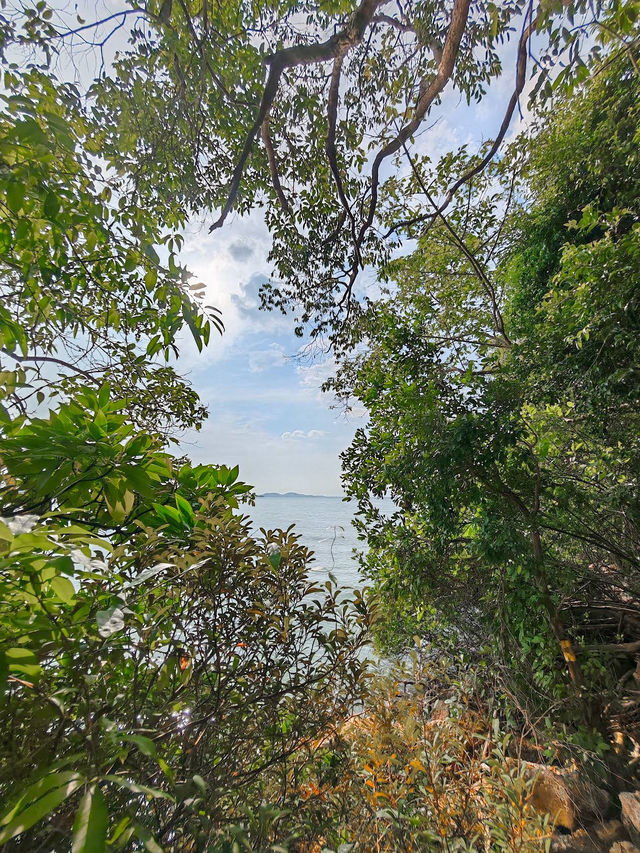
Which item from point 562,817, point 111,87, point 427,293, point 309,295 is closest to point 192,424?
point 309,295

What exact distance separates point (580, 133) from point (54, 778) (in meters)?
6.44

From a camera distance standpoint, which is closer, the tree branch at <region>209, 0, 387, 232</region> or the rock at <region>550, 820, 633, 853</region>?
the rock at <region>550, 820, 633, 853</region>

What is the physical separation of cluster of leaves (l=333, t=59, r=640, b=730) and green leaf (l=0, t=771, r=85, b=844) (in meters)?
2.27

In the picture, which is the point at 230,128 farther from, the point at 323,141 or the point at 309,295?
the point at 309,295

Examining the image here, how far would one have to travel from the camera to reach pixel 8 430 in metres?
0.71

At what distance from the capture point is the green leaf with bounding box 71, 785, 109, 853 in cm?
30

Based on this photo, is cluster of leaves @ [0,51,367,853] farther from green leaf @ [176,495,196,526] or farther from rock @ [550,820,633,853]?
rock @ [550,820,633,853]

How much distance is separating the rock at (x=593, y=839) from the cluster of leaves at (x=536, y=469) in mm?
554

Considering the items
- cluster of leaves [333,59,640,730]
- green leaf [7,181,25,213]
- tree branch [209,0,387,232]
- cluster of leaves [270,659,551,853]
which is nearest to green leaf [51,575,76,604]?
green leaf [7,181,25,213]

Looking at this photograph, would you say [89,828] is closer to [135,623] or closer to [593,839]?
[135,623]

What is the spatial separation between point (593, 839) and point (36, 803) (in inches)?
118

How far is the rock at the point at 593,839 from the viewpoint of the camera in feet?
5.77

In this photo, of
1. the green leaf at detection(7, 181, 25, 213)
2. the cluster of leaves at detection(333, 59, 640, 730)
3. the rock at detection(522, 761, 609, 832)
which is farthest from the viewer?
the cluster of leaves at detection(333, 59, 640, 730)

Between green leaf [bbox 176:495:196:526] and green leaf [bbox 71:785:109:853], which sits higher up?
green leaf [bbox 176:495:196:526]
